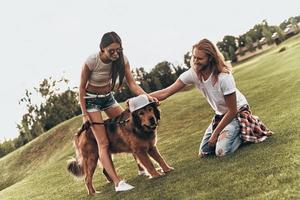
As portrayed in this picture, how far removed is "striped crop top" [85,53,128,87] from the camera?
7.33 metres

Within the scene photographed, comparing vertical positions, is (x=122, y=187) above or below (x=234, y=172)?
above

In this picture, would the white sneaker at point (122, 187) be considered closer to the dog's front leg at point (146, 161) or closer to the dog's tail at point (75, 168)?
the dog's front leg at point (146, 161)

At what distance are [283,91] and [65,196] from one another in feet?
27.4

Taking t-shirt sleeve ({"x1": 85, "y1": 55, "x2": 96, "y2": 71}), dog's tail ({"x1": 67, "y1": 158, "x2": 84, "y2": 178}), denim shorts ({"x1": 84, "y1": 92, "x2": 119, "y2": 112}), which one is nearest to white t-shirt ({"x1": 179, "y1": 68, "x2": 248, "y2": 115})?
denim shorts ({"x1": 84, "y1": 92, "x2": 119, "y2": 112})

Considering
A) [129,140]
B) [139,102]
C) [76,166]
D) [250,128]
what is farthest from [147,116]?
[76,166]

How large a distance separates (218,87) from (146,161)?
1584 mm

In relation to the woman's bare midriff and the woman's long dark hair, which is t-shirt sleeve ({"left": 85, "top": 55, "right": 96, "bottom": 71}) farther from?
the woman's bare midriff

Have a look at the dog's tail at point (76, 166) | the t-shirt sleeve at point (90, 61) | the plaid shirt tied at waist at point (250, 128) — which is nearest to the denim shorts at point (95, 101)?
the t-shirt sleeve at point (90, 61)

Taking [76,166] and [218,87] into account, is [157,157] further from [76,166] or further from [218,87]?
[76,166]

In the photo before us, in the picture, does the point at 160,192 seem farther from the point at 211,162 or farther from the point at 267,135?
the point at 267,135

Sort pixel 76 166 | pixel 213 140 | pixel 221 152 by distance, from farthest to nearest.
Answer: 1. pixel 76 166
2. pixel 213 140
3. pixel 221 152

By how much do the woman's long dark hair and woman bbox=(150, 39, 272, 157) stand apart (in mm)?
915

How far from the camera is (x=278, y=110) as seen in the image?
1124 cm

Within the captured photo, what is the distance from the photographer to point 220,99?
7.66 m
